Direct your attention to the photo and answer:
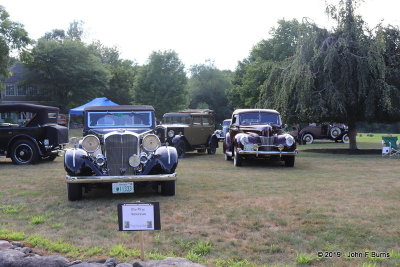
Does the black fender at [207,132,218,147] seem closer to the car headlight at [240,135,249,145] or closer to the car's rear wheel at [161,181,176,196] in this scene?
the car headlight at [240,135,249,145]

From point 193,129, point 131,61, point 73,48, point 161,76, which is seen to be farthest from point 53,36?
point 193,129

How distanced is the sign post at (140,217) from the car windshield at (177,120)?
505 inches

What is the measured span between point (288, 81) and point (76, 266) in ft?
47.5

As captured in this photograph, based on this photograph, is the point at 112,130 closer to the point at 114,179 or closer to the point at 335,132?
the point at 114,179

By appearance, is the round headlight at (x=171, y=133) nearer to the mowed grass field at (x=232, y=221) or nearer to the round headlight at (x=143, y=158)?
the mowed grass field at (x=232, y=221)

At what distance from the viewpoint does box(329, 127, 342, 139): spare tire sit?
27.2 metres

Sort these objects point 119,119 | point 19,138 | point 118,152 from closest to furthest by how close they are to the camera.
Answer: point 118,152 < point 119,119 < point 19,138

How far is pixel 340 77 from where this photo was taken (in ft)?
53.8

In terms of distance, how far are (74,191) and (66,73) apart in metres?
43.7

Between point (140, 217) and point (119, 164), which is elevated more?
point (119, 164)

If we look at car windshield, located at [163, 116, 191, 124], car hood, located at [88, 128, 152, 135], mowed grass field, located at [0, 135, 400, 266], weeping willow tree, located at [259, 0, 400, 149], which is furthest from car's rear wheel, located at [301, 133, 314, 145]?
car hood, located at [88, 128, 152, 135]

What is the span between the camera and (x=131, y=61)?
74.8 meters

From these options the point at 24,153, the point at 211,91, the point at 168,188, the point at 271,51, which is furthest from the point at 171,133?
the point at 211,91

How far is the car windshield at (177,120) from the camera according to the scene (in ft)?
55.5
